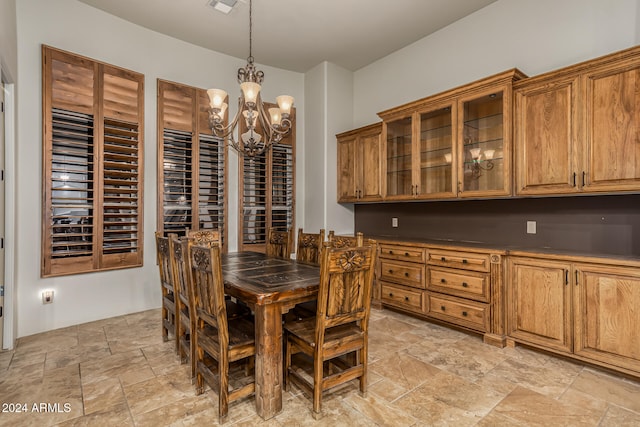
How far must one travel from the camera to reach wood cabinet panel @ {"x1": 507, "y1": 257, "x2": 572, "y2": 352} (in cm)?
266

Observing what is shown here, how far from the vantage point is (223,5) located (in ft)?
11.5

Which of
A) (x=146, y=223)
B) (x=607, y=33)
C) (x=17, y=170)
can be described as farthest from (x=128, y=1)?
(x=607, y=33)

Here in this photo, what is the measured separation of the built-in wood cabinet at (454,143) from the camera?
3.16 meters

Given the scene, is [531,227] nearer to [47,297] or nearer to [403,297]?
[403,297]

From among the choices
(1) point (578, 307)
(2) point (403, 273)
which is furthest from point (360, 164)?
(1) point (578, 307)

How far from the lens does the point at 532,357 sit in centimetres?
278

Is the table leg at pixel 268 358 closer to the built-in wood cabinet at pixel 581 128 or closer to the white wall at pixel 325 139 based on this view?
the built-in wood cabinet at pixel 581 128

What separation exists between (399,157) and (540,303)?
7.14 ft

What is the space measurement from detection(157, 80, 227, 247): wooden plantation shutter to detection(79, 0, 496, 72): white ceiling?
714 mm

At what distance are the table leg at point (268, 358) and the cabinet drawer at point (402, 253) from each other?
211 centimetres

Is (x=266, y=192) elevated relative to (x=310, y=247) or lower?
elevated

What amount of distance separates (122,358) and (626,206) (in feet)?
14.3

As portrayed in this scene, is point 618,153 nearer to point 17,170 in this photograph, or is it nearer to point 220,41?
point 220,41

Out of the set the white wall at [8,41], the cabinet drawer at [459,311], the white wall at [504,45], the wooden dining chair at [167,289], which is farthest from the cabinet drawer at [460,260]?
the white wall at [8,41]
